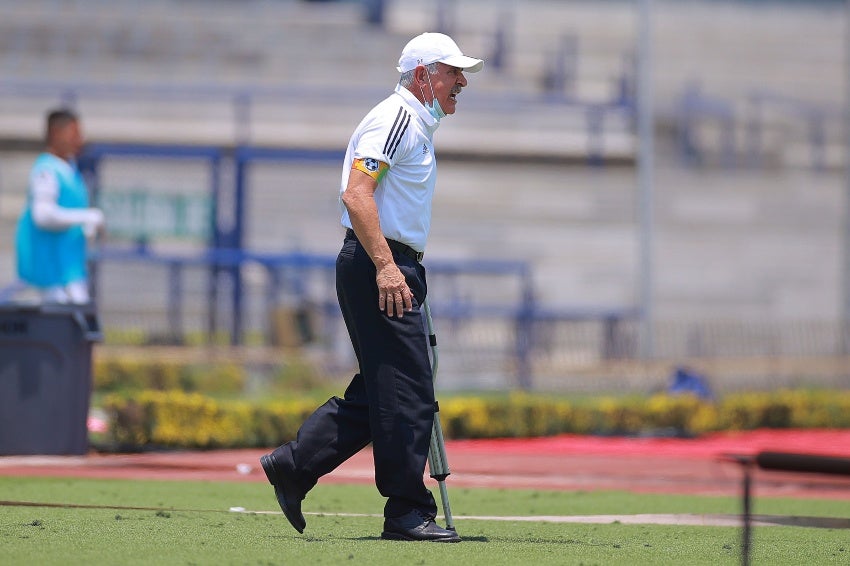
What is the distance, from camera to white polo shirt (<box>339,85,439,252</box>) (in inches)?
257

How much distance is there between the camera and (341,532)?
696cm

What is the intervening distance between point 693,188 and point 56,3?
11448 mm

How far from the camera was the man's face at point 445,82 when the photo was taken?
6734 millimetres

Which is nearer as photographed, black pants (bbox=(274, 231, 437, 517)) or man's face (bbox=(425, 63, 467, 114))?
black pants (bbox=(274, 231, 437, 517))

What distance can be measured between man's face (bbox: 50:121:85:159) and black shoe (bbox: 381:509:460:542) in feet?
17.4

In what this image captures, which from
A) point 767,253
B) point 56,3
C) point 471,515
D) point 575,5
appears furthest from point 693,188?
point 471,515

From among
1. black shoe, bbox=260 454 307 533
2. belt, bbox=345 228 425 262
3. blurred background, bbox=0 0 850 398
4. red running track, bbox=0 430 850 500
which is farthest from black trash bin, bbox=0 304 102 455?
blurred background, bbox=0 0 850 398

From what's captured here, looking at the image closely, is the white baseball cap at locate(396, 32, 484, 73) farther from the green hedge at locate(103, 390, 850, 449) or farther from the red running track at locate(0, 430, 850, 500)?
the green hedge at locate(103, 390, 850, 449)

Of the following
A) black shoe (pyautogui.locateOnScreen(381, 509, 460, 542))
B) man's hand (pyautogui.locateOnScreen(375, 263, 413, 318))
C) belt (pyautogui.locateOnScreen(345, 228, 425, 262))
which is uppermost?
belt (pyautogui.locateOnScreen(345, 228, 425, 262))

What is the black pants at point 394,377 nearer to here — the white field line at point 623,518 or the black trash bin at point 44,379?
the white field line at point 623,518

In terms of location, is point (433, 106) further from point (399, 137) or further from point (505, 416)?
point (505, 416)

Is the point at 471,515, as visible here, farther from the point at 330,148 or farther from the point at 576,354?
the point at 330,148

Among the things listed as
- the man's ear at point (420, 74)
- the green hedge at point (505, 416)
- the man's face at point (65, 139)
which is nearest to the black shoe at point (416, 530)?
the man's ear at point (420, 74)

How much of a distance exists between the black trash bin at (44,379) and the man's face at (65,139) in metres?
1.36
